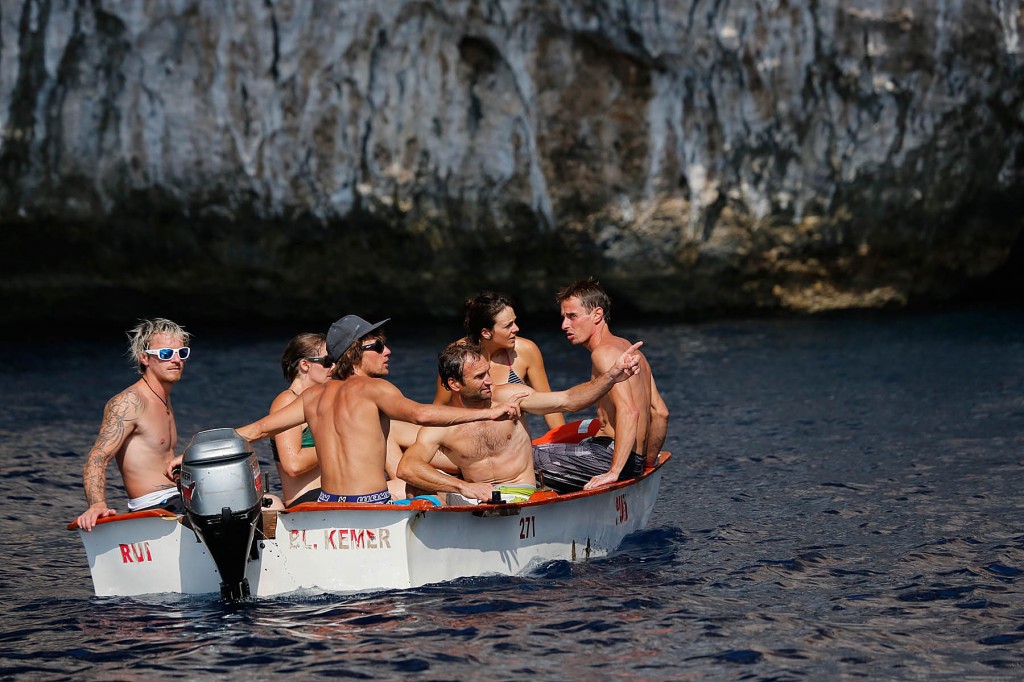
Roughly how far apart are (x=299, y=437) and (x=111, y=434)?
152 centimetres

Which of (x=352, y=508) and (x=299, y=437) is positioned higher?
(x=299, y=437)

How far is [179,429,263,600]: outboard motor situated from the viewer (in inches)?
294

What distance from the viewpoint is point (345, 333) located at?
8.25 m

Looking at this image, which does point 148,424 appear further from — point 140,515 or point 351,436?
point 351,436

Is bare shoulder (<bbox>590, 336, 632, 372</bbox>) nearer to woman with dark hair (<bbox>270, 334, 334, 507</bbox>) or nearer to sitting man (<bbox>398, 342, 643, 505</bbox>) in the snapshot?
sitting man (<bbox>398, 342, 643, 505</bbox>)

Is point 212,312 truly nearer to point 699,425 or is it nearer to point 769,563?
point 699,425

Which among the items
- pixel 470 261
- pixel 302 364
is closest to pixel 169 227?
pixel 470 261

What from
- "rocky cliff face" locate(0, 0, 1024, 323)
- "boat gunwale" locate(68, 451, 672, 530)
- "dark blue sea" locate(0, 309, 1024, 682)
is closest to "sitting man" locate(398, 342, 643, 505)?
"boat gunwale" locate(68, 451, 672, 530)

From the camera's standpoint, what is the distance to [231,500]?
24.5 ft

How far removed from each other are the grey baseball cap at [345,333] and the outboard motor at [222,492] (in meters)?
0.89

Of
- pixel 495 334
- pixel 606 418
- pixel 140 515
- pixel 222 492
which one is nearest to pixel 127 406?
pixel 140 515

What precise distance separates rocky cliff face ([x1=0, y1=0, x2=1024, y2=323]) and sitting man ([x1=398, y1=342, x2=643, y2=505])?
12.3m

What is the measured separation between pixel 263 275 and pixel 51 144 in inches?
156

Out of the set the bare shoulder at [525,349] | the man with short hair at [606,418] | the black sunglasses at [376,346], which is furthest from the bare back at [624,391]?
the black sunglasses at [376,346]
